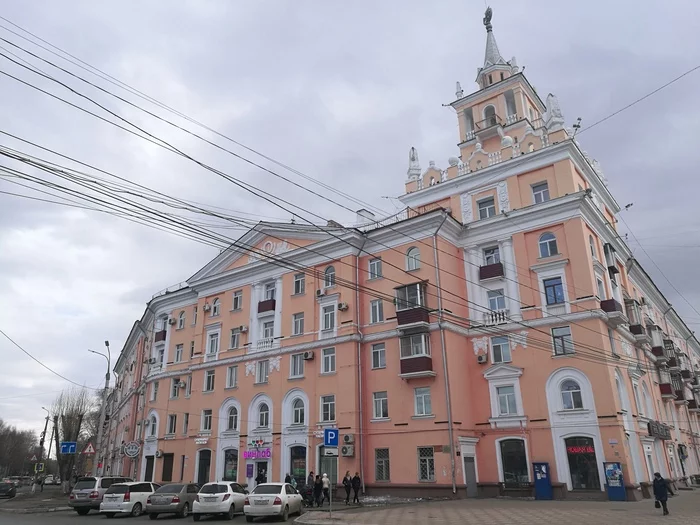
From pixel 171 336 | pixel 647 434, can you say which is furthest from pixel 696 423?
pixel 171 336

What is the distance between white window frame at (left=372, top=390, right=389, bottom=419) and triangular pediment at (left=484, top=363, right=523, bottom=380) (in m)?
5.76

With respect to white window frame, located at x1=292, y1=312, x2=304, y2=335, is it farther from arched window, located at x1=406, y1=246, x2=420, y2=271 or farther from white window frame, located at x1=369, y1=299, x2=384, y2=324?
arched window, located at x1=406, y1=246, x2=420, y2=271

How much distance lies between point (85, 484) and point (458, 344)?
2009cm

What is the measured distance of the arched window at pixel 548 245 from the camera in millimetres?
28989

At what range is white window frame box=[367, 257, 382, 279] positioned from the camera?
32.8 metres

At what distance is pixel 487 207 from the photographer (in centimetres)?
3244

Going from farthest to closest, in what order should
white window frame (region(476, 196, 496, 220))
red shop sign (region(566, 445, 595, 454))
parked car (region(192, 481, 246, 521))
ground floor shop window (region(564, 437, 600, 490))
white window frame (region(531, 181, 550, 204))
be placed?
1. white window frame (region(476, 196, 496, 220))
2. white window frame (region(531, 181, 550, 204))
3. red shop sign (region(566, 445, 595, 454))
4. ground floor shop window (region(564, 437, 600, 490))
5. parked car (region(192, 481, 246, 521))

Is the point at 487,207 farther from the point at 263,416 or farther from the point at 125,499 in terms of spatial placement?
the point at 125,499

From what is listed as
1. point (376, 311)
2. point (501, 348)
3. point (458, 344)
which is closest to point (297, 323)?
point (376, 311)

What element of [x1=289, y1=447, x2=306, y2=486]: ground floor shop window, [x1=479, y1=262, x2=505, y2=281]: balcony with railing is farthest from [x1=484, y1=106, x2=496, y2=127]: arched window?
[x1=289, y1=447, x2=306, y2=486]: ground floor shop window

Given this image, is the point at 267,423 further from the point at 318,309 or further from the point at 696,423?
the point at 696,423

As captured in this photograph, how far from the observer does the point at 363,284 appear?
108 feet

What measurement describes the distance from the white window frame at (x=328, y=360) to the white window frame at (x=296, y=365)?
1742mm

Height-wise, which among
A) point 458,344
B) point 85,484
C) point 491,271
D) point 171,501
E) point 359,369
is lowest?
point 171,501
